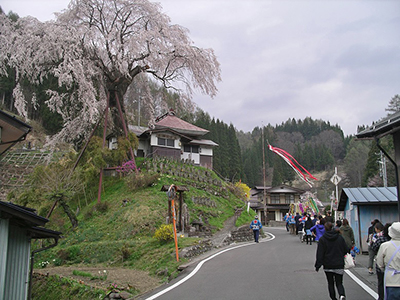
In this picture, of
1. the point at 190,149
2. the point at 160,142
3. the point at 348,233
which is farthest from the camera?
the point at 190,149

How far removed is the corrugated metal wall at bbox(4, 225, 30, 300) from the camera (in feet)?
28.1

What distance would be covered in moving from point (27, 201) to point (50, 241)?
5.27m

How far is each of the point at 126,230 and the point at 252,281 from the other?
37.7ft

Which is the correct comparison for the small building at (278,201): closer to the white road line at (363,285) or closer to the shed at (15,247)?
the white road line at (363,285)

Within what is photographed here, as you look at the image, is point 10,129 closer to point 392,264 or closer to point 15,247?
point 15,247

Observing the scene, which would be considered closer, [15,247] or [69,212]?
[15,247]

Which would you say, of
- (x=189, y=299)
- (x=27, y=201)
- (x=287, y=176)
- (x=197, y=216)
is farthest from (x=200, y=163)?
(x=287, y=176)

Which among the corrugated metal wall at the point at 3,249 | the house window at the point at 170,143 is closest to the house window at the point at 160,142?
the house window at the point at 170,143

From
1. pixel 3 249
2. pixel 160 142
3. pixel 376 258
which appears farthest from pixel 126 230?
pixel 160 142

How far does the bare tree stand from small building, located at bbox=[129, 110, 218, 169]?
5.37 metres

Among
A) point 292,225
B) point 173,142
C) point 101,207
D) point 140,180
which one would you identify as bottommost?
point 292,225

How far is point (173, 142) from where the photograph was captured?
36.1 metres

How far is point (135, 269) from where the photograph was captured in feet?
47.3

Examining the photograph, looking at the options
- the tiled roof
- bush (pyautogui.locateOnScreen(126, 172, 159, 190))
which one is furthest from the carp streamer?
bush (pyautogui.locateOnScreen(126, 172, 159, 190))
